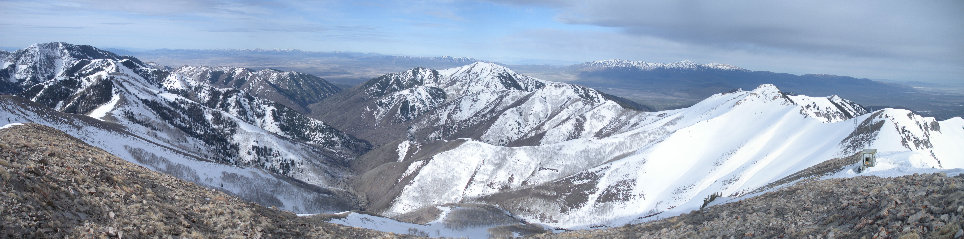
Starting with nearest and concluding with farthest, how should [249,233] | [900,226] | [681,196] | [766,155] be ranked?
[900,226]
[249,233]
[681,196]
[766,155]

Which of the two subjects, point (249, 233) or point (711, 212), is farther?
point (711, 212)

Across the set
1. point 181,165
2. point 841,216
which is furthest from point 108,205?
point 181,165

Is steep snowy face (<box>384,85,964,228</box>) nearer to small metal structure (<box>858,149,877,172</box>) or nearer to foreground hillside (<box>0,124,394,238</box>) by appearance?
small metal structure (<box>858,149,877,172</box>)

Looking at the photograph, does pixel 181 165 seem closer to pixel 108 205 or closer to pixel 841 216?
pixel 108 205

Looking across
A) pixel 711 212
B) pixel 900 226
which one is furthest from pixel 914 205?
pixel 711 212

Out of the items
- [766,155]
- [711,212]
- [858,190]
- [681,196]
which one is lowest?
[681,196]

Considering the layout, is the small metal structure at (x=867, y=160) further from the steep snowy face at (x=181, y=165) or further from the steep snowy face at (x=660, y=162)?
the steep snowy face at (x=181, y=165)

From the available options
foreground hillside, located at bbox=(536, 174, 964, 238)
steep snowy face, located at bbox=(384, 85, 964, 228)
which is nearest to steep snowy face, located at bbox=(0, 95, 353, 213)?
steep snowy face, located at bbox=(384, 85, 964, 228)

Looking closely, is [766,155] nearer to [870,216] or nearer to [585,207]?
[585,207]
